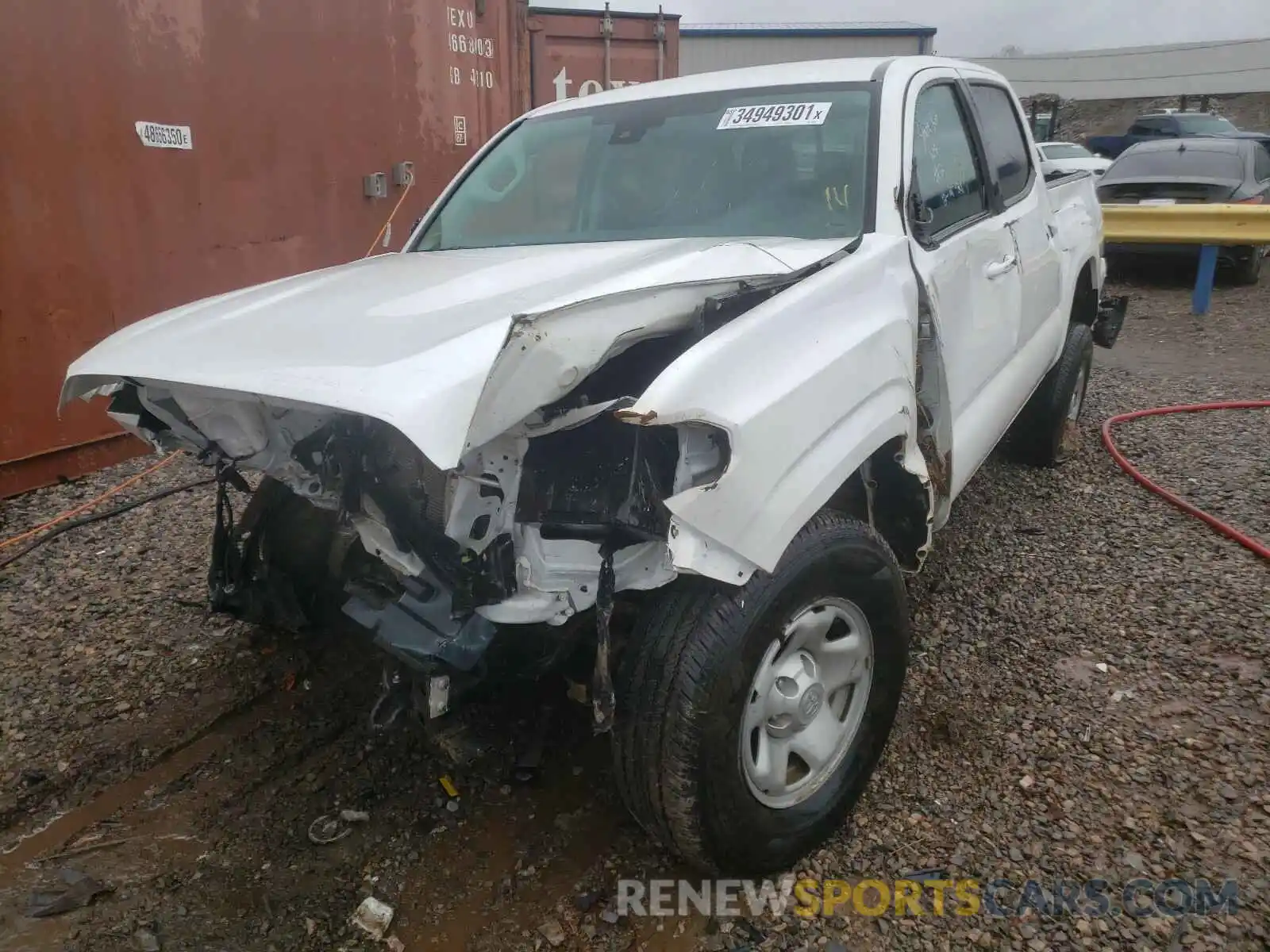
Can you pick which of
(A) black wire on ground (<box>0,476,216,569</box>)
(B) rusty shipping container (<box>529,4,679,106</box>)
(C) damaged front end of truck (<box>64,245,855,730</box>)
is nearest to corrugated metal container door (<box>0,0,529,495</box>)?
(A) black wire on ground (<box>0,476,216,569</box>)

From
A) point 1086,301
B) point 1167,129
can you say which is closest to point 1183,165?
point 1086,301

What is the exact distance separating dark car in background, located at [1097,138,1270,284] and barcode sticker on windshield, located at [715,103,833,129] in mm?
7815

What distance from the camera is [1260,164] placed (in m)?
9.95

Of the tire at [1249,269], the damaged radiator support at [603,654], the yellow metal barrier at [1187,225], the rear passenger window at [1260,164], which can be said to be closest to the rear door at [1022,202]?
the damaged radiator support at [603,654]

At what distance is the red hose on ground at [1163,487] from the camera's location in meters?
3.65

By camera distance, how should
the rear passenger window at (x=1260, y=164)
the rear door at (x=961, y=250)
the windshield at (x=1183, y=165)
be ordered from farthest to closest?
the rear passenger window at (x=1260, y=164), the windshield at (x=1183, y=165), the rear door at (x=961, y=250)

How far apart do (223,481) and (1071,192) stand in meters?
4.23

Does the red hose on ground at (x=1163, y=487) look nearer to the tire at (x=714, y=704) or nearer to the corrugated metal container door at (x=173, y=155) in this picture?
the tire at (x=714, y=704)

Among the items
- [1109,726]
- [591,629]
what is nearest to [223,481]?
[591,629]

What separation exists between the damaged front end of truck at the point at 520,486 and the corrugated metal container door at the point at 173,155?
10.2ft

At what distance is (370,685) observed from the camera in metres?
2.96

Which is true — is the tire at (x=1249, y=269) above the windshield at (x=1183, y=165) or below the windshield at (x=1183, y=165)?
below

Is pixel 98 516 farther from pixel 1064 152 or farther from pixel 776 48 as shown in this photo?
pixel 1064 152

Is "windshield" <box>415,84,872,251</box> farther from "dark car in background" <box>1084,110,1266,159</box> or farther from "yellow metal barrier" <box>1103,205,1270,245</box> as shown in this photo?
"dark car in background" <box>1084,110,1266,159</box>
